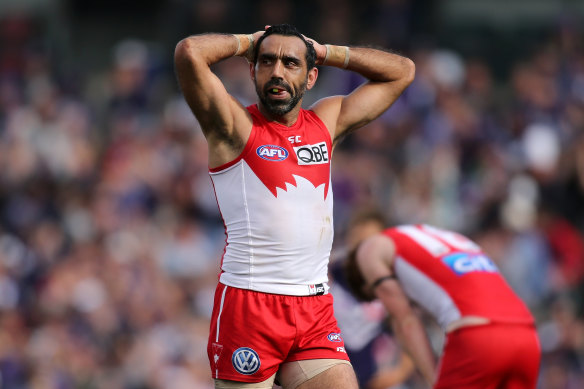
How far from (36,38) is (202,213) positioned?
5.68m

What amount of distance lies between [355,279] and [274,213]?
62.8 inches

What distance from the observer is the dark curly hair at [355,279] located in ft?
21.9

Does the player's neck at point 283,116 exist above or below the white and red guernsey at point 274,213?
above

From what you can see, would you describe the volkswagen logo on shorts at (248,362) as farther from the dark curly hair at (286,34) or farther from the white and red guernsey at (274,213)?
the dark curly hair at (286,34)

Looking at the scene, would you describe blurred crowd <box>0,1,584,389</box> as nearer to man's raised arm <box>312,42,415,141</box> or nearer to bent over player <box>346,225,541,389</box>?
bent over player <box>346,225,541,389</box>

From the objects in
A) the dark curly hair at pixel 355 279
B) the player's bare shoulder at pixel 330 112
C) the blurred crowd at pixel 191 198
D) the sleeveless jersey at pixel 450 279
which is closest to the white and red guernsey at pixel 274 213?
the player's bare shoulder at pixel 330 112

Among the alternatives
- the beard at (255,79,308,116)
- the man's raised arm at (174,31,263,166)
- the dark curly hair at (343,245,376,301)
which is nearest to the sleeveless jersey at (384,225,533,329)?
the dark curly hair at (343,245,376,301)

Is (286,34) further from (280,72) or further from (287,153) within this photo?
(287,153)

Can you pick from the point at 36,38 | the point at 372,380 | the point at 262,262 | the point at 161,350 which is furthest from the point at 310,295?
the point at 36,38

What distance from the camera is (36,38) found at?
1688 cm

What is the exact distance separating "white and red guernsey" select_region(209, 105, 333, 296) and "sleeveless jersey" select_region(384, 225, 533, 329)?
1.06 metres

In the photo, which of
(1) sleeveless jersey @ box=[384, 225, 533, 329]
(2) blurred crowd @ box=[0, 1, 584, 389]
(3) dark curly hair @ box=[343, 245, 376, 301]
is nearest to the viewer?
(1) sleeveless jersey @ box=[384, 225, 533, 329]

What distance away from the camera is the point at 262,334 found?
17.1 ft

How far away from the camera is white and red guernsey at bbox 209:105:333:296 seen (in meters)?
5.31
